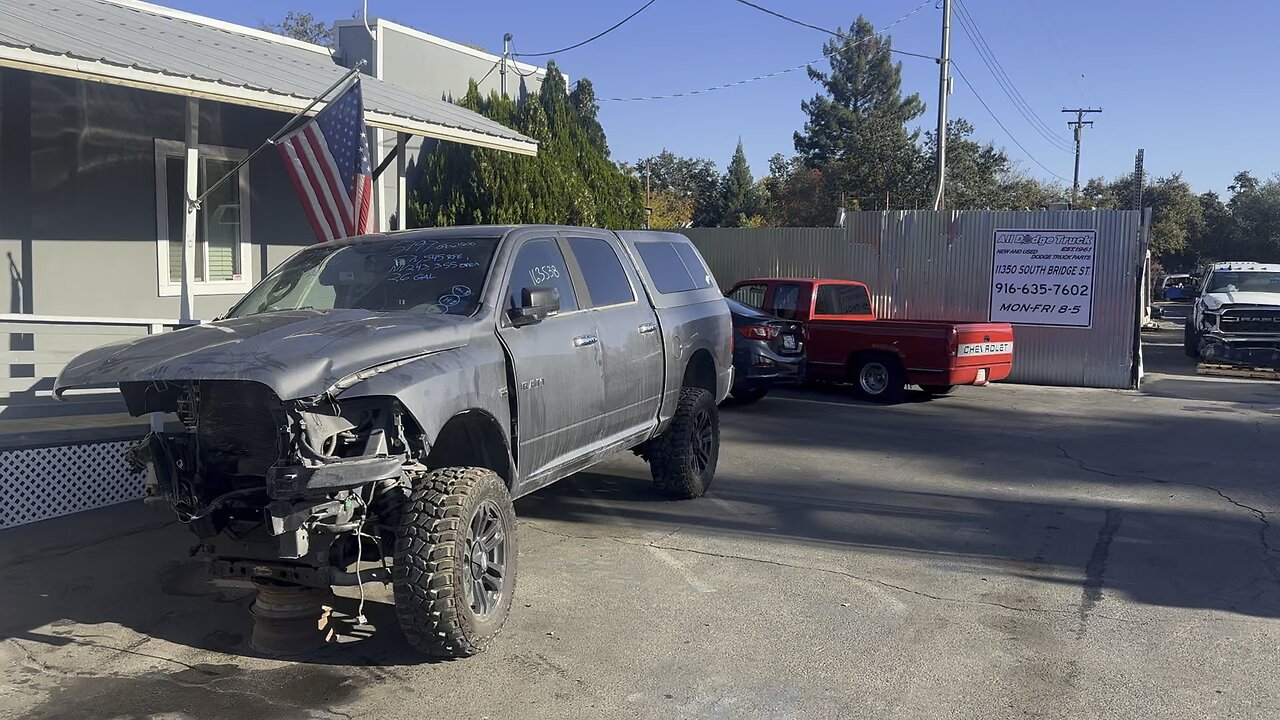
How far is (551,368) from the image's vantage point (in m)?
5.87

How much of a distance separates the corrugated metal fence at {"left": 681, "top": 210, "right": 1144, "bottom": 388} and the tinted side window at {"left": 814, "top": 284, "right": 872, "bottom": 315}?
185 cm

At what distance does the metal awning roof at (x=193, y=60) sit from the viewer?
25.2 ft

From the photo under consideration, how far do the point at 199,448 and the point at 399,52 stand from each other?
38.4 feet

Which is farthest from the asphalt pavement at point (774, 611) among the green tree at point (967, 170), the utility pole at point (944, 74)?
the green tree at point (967, 170)

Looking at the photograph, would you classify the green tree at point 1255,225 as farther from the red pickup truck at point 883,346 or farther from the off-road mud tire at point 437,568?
the off-road mud tire at point 437,568

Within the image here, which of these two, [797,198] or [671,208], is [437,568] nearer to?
[797,198]

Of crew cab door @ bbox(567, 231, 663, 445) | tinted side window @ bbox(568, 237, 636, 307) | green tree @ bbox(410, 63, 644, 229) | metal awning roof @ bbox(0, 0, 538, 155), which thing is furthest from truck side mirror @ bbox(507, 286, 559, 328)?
green tree @ bbox(410, 63, 644, 229)

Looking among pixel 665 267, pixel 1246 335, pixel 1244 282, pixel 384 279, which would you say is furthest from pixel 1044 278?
pixel 384 279

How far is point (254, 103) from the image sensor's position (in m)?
9.00

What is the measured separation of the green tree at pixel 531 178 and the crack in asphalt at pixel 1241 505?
9646mm

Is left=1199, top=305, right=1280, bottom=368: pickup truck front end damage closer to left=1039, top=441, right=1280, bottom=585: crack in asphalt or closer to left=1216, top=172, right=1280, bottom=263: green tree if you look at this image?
left=1039, top=441, right=1280, bottom=585: crack in asphalt

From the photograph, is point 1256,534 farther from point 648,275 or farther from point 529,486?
point 529,486

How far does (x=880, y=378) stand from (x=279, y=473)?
11.1 metres

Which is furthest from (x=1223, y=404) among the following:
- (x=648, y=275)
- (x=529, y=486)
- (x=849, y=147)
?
(x=849, y=147)
